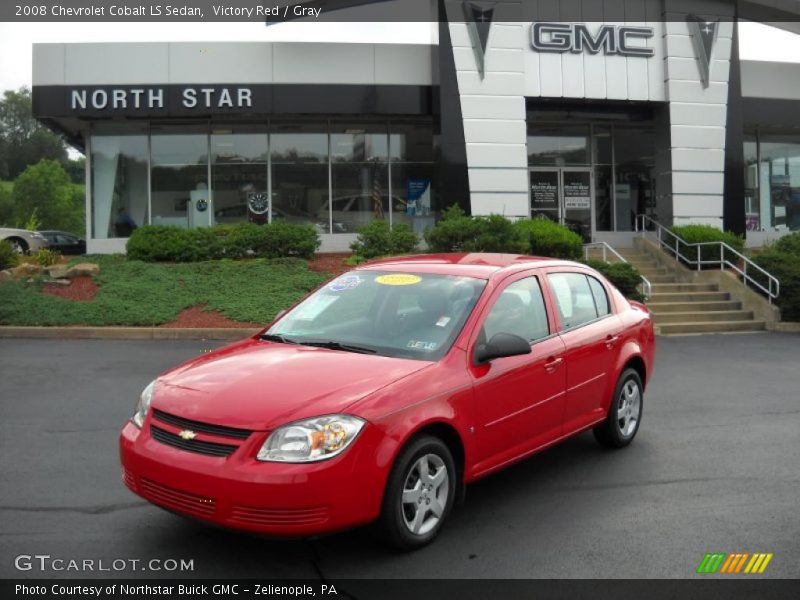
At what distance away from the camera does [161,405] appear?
4.16m

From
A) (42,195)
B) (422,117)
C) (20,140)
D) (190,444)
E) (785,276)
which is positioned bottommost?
(190,444)

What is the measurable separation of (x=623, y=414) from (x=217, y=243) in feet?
42.0

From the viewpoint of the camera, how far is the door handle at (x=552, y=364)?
5.18 metres

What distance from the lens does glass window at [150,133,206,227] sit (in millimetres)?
21156

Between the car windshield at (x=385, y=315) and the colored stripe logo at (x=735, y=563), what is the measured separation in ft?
5.93

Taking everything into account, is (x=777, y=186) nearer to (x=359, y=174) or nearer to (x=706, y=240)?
(x=706, y=240)

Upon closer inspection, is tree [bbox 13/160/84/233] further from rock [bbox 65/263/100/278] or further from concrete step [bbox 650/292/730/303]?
concrete step [bbox 650/292/730/303]

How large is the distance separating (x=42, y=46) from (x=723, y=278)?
17.1 meters

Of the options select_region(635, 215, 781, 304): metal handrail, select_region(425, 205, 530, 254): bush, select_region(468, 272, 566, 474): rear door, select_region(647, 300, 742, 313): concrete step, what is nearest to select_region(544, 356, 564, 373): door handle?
select_region(468, 272, 566, 474): rear door

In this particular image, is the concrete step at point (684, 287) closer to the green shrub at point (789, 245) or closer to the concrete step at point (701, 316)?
the concrete step at point (701, 316)

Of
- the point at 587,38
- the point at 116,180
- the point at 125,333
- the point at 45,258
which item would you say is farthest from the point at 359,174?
the point at 125,333

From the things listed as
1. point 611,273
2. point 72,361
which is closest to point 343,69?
point 611,273

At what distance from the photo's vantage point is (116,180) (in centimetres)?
2095

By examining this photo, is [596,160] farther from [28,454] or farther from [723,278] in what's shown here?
[28,454]
